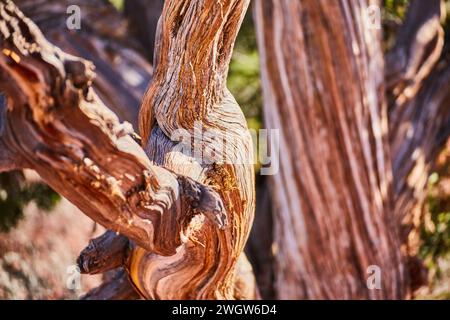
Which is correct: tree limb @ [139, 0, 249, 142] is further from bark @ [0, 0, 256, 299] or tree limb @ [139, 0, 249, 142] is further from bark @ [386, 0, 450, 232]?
bark @ [386, 0, 450, 232]

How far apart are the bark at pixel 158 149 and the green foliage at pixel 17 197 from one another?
55.9 inches

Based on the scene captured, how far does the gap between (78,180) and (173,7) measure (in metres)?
0.55

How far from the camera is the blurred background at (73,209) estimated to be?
347 cm

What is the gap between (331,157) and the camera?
318 centimetres

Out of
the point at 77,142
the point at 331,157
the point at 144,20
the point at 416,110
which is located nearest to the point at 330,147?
the point at 331,157

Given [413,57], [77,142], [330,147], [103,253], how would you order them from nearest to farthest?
[77,142]
[103,253]
[330,147]
[413,57]

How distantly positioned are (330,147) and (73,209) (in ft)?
4.59

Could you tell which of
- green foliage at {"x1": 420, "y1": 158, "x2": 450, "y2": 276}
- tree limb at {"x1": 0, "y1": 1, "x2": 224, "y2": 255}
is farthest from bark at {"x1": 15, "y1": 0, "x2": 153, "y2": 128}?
tree limb at {"x1": 0, "y1": 1, "x2": 224, "y2": 255}

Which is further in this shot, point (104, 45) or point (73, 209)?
point (73, 209)

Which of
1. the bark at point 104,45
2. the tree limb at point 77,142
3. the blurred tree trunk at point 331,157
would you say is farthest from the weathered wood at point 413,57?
the tree limb at point 77,142

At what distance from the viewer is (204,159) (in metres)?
1.78

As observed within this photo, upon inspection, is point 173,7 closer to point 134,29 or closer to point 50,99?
point 50,99

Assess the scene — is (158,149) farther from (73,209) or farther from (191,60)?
(73,209)

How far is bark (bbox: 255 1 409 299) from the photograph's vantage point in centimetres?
309
